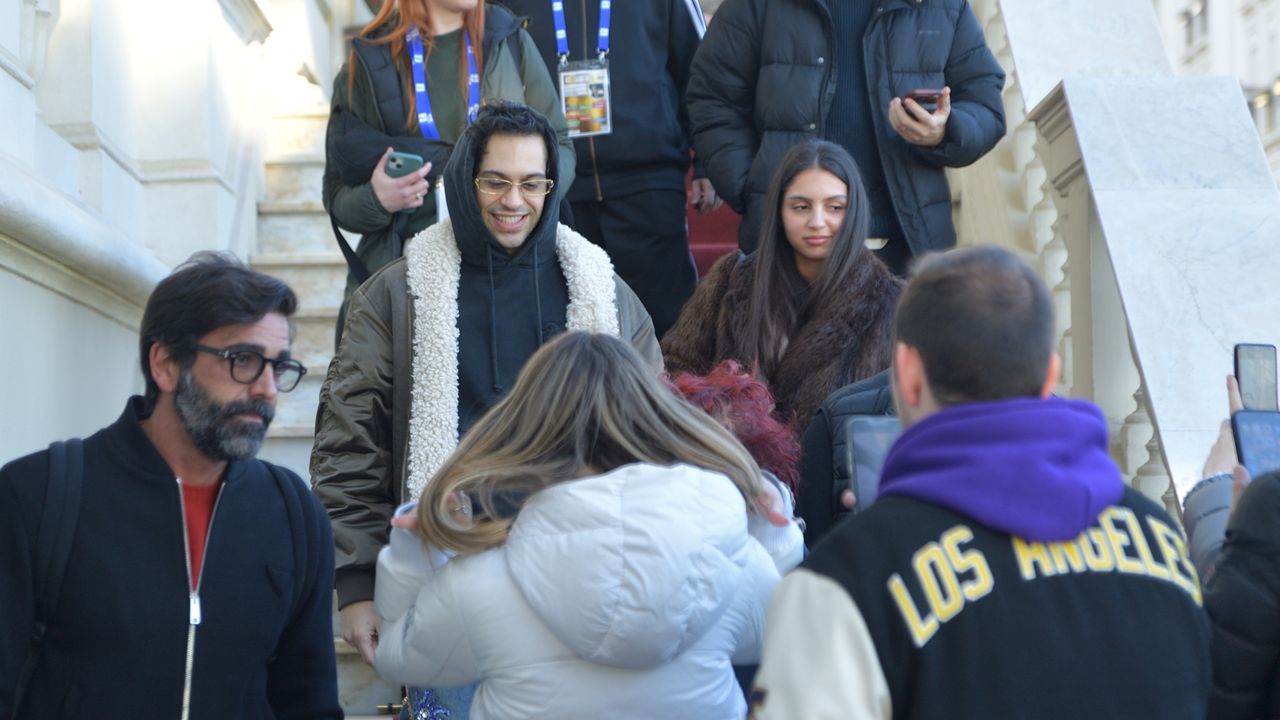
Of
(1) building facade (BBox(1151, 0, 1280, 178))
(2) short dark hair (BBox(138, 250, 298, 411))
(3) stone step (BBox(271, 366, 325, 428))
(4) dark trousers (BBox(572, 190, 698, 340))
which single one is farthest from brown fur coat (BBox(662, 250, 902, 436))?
(1) building facade (BBox(1151, 0, 1280, 178))

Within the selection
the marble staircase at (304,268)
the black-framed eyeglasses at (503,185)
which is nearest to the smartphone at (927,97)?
the black-framed eyeglasses at (503,185)

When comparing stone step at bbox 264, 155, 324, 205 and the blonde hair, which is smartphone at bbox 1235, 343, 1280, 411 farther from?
stone step at bbox 264, 155, 324, 205

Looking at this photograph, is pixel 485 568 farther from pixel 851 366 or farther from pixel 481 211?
pixel 851 366

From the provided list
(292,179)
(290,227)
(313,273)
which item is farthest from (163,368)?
(292,179)

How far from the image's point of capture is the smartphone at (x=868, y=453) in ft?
11.0

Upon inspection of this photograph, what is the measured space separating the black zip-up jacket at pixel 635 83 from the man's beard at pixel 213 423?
301 centimetres

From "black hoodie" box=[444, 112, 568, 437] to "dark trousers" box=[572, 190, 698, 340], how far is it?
1.70 metres

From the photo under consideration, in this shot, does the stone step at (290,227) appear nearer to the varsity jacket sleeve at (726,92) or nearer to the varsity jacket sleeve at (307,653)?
the varsity jacket sleeve at (726,92)

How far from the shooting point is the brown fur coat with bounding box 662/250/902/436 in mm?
4535

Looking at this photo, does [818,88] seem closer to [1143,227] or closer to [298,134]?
[1143,227]

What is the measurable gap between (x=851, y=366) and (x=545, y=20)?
93.9 inches

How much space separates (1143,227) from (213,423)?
3.25 metres

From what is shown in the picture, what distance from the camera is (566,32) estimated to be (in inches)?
247

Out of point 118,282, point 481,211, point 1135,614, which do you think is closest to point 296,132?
point 118,282
